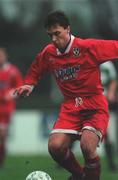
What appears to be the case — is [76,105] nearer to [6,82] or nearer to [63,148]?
[63,148]

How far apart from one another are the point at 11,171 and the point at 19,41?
8002 mm

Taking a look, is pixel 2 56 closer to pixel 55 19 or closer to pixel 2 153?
pixel 2 153

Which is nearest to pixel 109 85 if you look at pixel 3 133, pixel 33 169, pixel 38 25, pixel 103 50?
pixel 33 169

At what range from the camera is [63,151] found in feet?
30.5

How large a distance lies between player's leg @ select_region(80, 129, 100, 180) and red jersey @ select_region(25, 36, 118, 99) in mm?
567

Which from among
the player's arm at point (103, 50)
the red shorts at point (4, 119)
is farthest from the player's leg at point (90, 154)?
the red shorts at point (4, 119)

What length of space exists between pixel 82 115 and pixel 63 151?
459 mm

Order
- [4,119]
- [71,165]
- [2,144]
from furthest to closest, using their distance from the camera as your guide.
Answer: [4,119] → [2,144] → [71,165]

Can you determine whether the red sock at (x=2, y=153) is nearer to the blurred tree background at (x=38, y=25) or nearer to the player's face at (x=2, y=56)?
the player's face at (x=2, y=56)

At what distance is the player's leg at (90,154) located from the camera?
9000 mm

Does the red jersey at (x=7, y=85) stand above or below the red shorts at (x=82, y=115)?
above

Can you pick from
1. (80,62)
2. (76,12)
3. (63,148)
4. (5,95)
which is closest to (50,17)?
(80,62)

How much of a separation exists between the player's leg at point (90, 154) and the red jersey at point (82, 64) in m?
0.57

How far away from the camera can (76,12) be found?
20.2 m
